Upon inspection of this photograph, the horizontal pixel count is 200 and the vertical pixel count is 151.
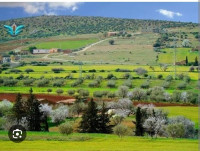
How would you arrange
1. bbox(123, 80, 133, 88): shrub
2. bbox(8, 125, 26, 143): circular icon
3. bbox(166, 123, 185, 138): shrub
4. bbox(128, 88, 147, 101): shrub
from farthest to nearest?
bbox(123, 80, 133, 88): shrub
bbox(128, 88, 147, 101): shrub
bbox(166, 123, 185, 138): shrub
bbox(8, 125, 26, 143): circular icon

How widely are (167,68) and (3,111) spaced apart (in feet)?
109

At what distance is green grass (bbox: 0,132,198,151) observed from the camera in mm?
17594

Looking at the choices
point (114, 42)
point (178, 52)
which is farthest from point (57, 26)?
point (178, 52)

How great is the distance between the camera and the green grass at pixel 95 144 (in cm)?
1759

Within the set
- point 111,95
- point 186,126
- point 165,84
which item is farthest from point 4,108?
point 165,84

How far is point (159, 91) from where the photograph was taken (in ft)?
132

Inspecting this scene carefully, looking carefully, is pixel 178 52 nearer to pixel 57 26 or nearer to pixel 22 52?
pixel 22 52

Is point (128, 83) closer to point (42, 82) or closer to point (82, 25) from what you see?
point (42, 82)

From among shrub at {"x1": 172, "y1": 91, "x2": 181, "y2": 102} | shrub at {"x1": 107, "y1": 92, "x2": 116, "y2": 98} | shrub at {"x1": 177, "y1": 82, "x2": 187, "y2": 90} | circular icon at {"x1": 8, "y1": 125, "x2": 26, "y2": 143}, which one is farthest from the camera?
shrub at {"x1": 177, "y1": 82, "x2": 187, "y2": 90}

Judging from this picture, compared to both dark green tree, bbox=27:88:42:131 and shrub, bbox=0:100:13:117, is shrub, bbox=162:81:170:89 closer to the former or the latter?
shrub, bbox=0:100:13:117

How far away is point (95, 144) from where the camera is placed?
63.5 ft

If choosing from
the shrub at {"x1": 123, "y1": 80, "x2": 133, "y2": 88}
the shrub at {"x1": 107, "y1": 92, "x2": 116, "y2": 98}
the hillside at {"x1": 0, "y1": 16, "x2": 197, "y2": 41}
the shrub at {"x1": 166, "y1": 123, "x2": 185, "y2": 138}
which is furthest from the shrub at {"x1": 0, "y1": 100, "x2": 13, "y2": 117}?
the hillside at {"x1": 0, "y1": 16, "x2": 197, "y2": 41}

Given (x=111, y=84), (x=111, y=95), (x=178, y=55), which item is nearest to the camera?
(x=111, y=95)

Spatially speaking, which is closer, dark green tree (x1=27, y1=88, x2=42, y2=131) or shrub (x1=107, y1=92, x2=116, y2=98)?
dark green tree (x1=27, y1=88, x2=42, y2=131)
